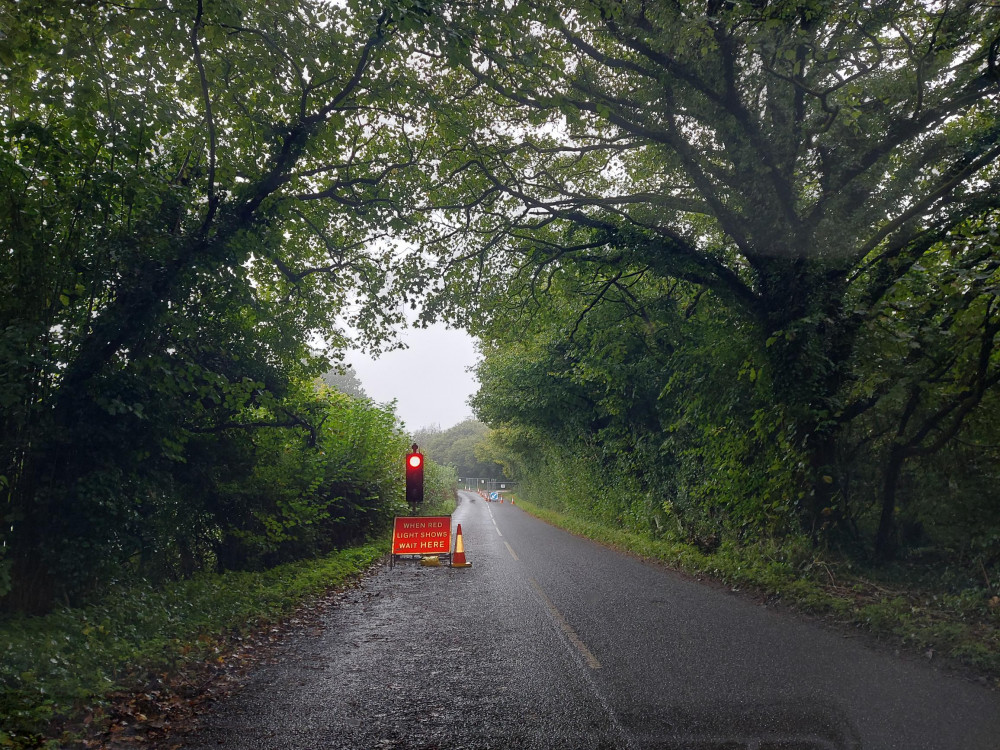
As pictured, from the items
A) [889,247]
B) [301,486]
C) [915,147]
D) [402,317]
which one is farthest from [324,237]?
A: [915,147]

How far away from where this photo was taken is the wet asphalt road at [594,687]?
4.16 meters

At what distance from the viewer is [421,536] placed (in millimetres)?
13945

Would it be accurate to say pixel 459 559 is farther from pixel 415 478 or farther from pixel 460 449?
pixel 460 449

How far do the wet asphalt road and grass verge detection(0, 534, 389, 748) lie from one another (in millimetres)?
829

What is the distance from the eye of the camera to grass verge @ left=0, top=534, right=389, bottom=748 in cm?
427

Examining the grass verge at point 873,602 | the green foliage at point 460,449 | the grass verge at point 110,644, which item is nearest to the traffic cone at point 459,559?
the grass verge at point 110,644

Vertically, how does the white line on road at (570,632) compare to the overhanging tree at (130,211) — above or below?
below

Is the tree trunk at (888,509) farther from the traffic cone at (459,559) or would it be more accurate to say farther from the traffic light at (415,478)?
the traffic light at (415,478)

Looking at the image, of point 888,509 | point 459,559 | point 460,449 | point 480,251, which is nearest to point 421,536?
point 459,559

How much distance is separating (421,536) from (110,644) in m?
8.51

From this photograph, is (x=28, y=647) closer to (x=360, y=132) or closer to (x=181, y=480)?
(x=181, y=480)

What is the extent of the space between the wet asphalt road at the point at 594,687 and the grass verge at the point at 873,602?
1.46 feet

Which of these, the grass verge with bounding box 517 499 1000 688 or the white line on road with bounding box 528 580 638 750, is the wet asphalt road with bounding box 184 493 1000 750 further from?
the grass verge with bounding box 517 499 1000 688

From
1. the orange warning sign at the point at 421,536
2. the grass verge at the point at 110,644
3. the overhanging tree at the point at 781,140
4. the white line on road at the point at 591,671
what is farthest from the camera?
the orange warning sign at the point at 421,536
